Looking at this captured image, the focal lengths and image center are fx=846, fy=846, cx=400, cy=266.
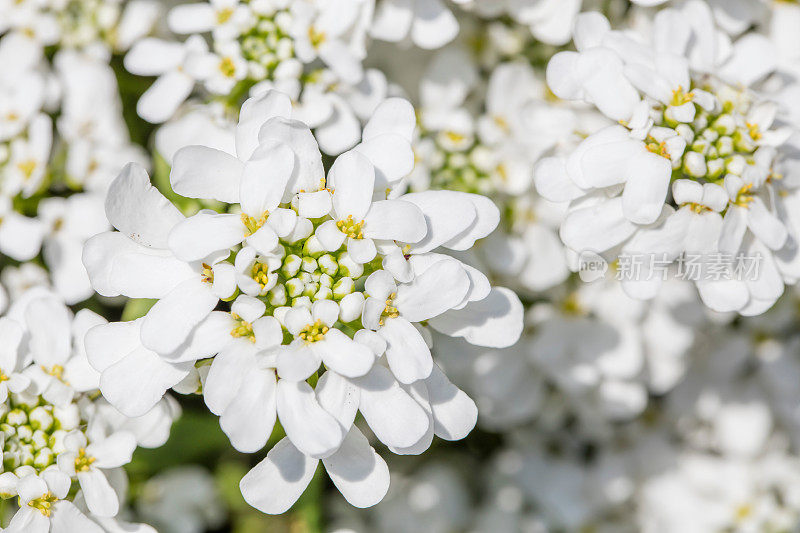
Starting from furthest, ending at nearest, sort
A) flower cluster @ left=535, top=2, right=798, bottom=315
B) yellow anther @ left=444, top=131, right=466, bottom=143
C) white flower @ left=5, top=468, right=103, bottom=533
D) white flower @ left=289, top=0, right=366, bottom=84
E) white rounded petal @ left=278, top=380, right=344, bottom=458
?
1. yellow anther @ left=444, top=131, right=466, bottom=143
2. white flower @ left=289, top=0, right=366, bottom=84
3. flower cluster @ left=535, top=2, right=798, bottom=315
4. white flower @ left=5, top=468, right=103, bottom=533
5. white rounded petal @ left=278, top=380, right=344, bottom=458

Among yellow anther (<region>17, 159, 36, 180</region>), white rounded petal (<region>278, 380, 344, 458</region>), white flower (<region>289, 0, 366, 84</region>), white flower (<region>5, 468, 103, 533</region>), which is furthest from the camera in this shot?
yellow anther (<region>17, 159, 36, 180</region>)

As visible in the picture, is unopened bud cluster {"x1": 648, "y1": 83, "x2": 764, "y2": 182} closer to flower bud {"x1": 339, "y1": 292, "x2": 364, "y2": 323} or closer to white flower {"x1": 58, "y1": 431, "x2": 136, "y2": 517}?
flower bud {"x1": 339, "y1": 292, "x2": 364, "y2": 323}

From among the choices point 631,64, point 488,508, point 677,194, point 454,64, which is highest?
point 631,64

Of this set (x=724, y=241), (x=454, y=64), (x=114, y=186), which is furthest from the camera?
(x=454, y=64)

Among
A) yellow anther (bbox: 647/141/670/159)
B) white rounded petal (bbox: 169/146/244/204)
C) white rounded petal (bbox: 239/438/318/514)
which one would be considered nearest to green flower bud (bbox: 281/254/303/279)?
white rounded petal (bbox: 169/146/244/204)

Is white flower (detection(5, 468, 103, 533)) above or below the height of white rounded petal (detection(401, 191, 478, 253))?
below

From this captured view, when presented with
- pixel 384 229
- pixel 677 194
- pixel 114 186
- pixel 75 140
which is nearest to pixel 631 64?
pixel 677 194

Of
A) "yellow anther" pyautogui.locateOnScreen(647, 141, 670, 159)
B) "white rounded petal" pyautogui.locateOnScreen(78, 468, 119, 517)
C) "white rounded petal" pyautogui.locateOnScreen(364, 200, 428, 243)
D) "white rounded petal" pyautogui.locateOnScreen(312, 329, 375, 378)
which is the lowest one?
"white rounded petal" pyautogui.locateOnScreen(78, 468, 119, 517)

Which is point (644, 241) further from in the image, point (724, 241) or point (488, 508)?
point (488, 508)
